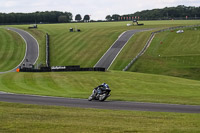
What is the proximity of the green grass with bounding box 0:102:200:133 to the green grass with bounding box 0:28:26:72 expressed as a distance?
63.9 metres

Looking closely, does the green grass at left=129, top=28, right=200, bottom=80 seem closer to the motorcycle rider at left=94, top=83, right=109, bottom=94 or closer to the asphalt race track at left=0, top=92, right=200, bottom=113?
the motorcycle rider at left=94, top=83, right=109, bottom=94

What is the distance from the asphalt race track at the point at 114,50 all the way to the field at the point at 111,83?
1.63m

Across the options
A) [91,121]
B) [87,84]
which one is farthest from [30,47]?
[91,121]

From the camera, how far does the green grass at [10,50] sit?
89.8 metres

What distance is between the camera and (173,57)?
8644 cm

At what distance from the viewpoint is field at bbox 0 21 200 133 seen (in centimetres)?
1939

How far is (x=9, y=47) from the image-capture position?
104375mm

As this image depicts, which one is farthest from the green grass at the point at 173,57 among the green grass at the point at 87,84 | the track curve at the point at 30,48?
the track curve at the point at 30,48

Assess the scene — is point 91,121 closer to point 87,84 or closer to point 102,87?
point 102,87

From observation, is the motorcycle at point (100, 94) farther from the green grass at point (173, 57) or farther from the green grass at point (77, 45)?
the green grass at point (77, 45)

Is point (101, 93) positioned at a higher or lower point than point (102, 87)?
lower

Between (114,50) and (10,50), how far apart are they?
29235 millimetres

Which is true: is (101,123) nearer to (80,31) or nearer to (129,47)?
(129,47)

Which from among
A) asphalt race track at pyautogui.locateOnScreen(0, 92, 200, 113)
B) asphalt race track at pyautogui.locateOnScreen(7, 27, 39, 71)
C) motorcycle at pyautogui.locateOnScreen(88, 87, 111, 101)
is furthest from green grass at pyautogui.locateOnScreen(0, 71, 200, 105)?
asphalt race track at pyautogui.locateOnScreen(7, 27, 39, 71)
